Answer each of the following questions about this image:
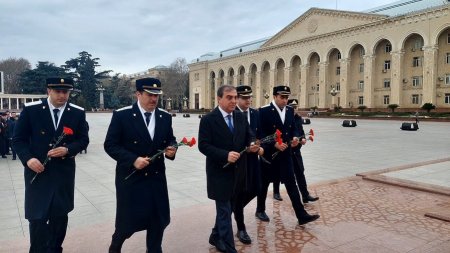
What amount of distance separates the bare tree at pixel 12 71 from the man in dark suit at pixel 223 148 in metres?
96.4

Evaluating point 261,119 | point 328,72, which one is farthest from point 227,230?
point 328,72

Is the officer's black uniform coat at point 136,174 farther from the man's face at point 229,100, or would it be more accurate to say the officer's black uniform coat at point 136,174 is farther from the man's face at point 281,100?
the man's face at point 281,100

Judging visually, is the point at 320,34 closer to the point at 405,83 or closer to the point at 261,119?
the point at 405,83

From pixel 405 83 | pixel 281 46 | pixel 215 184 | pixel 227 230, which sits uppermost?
pixel 281 46

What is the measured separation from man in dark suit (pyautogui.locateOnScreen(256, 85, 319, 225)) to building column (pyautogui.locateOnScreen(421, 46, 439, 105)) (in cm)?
4278

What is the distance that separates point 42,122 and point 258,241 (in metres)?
2.82

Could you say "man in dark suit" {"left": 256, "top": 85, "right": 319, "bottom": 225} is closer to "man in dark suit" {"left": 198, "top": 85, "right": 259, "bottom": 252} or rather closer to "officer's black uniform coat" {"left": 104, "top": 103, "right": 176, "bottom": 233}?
"man in dark suit" {"left": 198, "top": 85, "right": 259, "bottom": 252}

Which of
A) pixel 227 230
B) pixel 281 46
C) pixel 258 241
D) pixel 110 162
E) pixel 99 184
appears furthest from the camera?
pixel 281 46

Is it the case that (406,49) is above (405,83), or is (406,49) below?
above

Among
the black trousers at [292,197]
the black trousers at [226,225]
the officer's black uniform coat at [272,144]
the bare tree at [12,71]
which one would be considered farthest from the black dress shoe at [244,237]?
the bare tree at [12,71]

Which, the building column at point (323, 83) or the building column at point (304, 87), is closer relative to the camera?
the building column at point (323, 83)

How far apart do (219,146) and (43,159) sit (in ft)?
5.96

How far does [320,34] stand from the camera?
54594 mm

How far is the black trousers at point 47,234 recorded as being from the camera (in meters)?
Answer: 3.30
